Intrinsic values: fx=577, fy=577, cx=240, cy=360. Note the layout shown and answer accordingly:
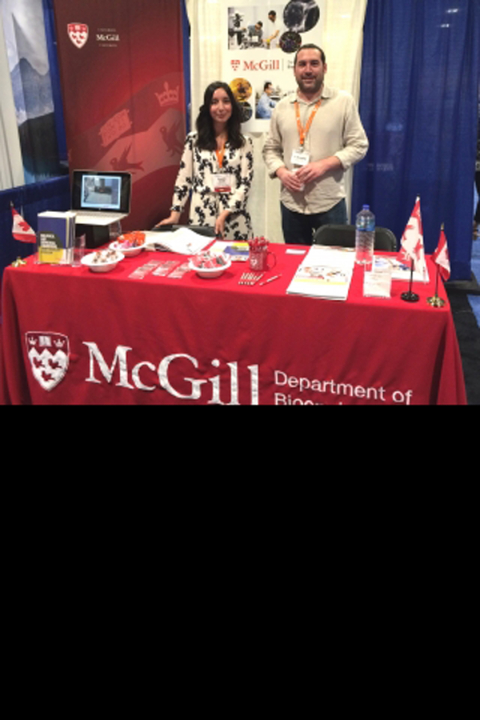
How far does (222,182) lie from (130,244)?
0.78 metres

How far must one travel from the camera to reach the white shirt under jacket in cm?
289

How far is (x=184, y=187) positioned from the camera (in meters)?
3.04

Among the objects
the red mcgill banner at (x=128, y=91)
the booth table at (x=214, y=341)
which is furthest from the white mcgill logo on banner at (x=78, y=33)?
the booth table at (x=214, y=341)

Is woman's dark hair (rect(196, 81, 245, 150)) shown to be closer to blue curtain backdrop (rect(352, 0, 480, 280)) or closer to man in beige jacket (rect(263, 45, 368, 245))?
man in beige jacket (rect(263, 45, 368, 245))

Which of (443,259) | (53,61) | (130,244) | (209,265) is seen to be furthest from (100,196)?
(53,61)

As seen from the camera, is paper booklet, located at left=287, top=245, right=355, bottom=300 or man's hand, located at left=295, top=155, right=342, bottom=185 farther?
man's hand, located at left=295, top=155, right=342, bottom=185

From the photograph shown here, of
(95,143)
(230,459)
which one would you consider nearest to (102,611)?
(230,459)

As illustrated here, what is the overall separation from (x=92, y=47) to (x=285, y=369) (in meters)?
2.76

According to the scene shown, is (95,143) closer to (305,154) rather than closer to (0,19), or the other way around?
(0,19)

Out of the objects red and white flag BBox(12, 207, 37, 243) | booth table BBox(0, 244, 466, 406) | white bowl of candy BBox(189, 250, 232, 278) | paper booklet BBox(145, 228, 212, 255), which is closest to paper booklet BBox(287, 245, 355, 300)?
booth table BBox(0, 244, 466, 406)

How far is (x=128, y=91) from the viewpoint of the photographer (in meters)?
3.74

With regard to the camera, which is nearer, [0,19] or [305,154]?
[305,154]

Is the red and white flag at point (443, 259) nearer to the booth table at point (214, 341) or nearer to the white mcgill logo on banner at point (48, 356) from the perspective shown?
the booth table at point (214, 341)

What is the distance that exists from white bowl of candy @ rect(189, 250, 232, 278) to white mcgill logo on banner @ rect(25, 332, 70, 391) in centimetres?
59
